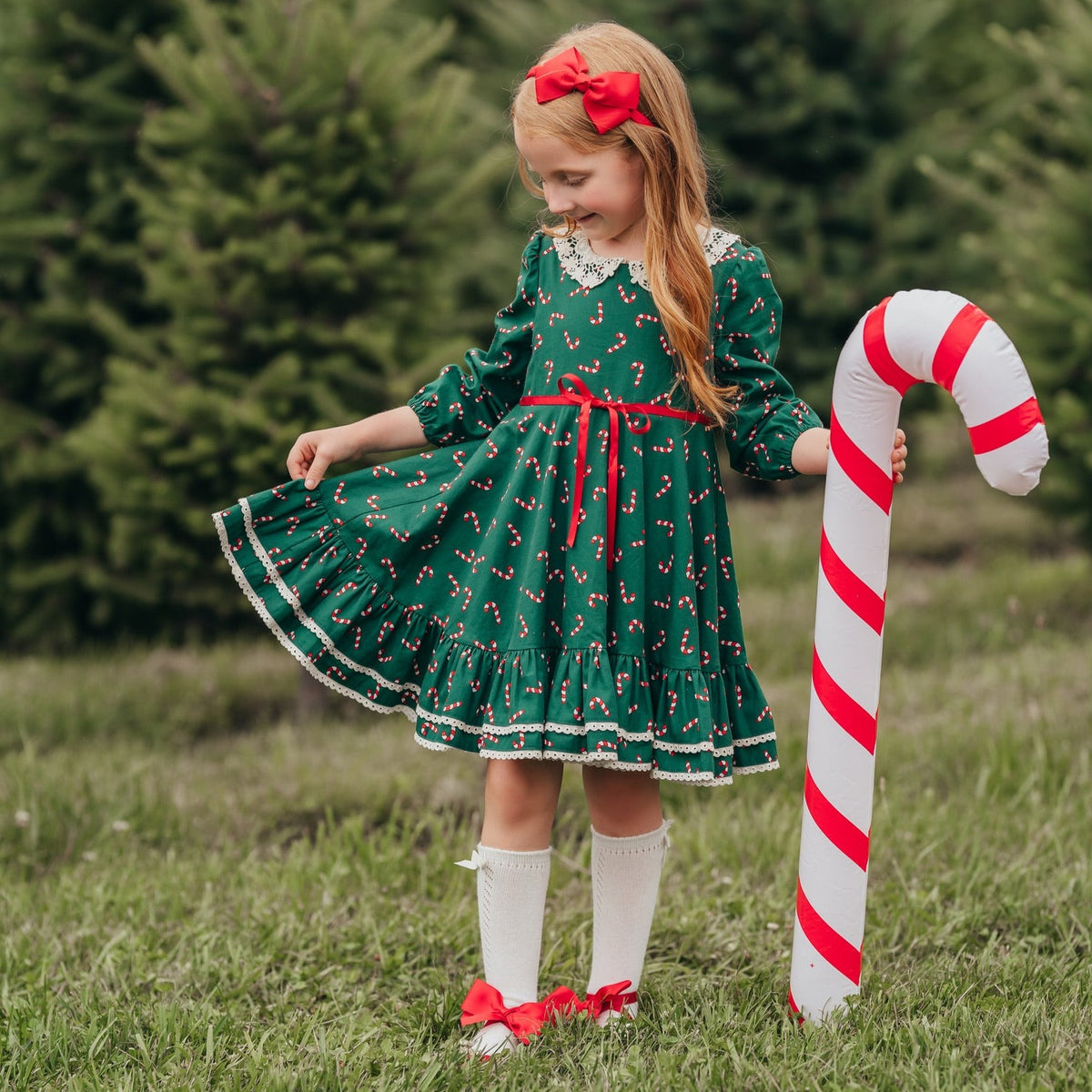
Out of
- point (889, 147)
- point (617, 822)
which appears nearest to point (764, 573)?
point (889, 147)

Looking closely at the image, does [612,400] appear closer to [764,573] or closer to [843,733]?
[843,733]

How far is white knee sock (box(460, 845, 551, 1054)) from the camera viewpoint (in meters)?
2.59

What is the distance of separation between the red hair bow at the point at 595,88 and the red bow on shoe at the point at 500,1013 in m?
1.70

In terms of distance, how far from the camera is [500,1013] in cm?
256

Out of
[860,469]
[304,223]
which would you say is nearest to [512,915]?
[860,469]

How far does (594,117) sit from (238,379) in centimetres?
278

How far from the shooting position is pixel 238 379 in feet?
16.1

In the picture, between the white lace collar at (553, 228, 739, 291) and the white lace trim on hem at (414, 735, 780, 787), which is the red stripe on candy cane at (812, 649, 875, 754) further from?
the white lace collar at (553, 228, 739, 291)

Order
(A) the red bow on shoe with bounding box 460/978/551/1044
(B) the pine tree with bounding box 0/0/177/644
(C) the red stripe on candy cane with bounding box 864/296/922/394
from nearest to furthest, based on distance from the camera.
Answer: (C) the red stripe on candy cane with bounding box 864/296/922/394, (A) the red bow on shoe with bounding box 460/978/551/1044, (B) the pine tree with bounding box 0/0/177/644

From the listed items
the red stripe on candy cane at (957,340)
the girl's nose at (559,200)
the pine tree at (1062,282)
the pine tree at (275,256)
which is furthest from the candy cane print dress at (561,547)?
the pine tree at (1062,282)

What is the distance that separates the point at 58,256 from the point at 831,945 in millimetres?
4948

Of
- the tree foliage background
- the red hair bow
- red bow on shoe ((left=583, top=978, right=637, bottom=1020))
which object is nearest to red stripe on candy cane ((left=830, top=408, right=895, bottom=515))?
the red hair bow

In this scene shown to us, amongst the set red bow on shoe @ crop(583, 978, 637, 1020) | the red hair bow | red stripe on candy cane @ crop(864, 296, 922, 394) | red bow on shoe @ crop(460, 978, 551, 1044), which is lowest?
red bow on shoe @ crop(583, 978, 637, 1020)

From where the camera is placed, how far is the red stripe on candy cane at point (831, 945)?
252cm
